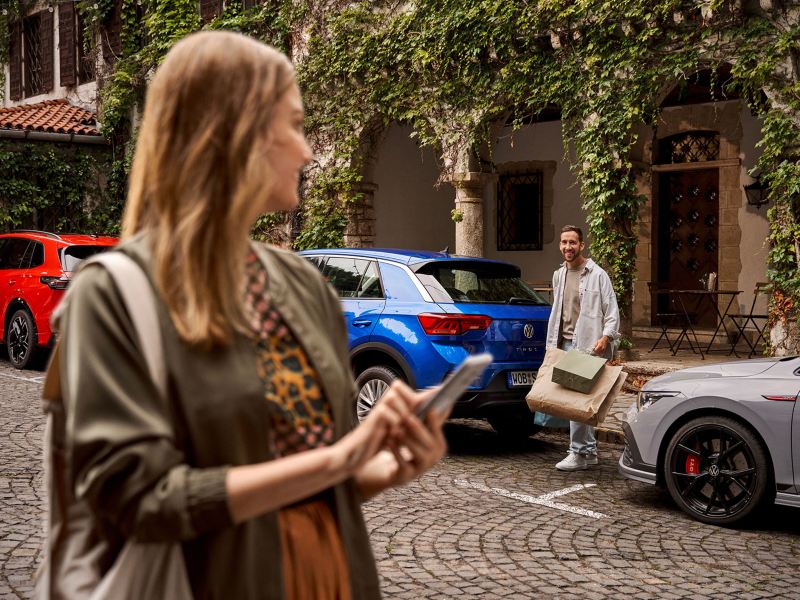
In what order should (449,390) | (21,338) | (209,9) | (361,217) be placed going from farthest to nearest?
(209,9), (361,217), (21,338), (449,390)

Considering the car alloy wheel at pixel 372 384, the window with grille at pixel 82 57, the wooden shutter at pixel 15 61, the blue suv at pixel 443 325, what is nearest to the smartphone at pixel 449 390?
the blue suv at pixel 443 325

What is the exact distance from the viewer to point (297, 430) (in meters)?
1.46

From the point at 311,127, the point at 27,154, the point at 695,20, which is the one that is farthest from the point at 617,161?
the point at 27,154

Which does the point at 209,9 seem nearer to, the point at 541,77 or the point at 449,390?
the point at 541,77

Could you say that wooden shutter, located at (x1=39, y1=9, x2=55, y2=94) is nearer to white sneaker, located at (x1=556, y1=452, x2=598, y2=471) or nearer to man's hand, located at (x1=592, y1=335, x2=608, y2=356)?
man's hand, located at (x1=592, y1=335, x2=608, y2=356)

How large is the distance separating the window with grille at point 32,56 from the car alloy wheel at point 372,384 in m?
18.2

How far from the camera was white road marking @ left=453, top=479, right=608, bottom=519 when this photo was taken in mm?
6148

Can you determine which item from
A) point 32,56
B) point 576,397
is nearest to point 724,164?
point 576,397

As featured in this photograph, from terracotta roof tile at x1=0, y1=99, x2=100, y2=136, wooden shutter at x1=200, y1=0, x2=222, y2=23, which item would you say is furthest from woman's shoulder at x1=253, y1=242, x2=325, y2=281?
terracotta roof tile at x1=0, y1=99, x2=100, y2=136

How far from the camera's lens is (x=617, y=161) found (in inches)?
479

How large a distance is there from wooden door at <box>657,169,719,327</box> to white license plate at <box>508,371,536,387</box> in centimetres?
851

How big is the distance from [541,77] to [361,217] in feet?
16.2

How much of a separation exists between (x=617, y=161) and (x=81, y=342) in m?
11.5

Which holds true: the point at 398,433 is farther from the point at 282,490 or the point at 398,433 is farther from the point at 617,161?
the point at 617,161
